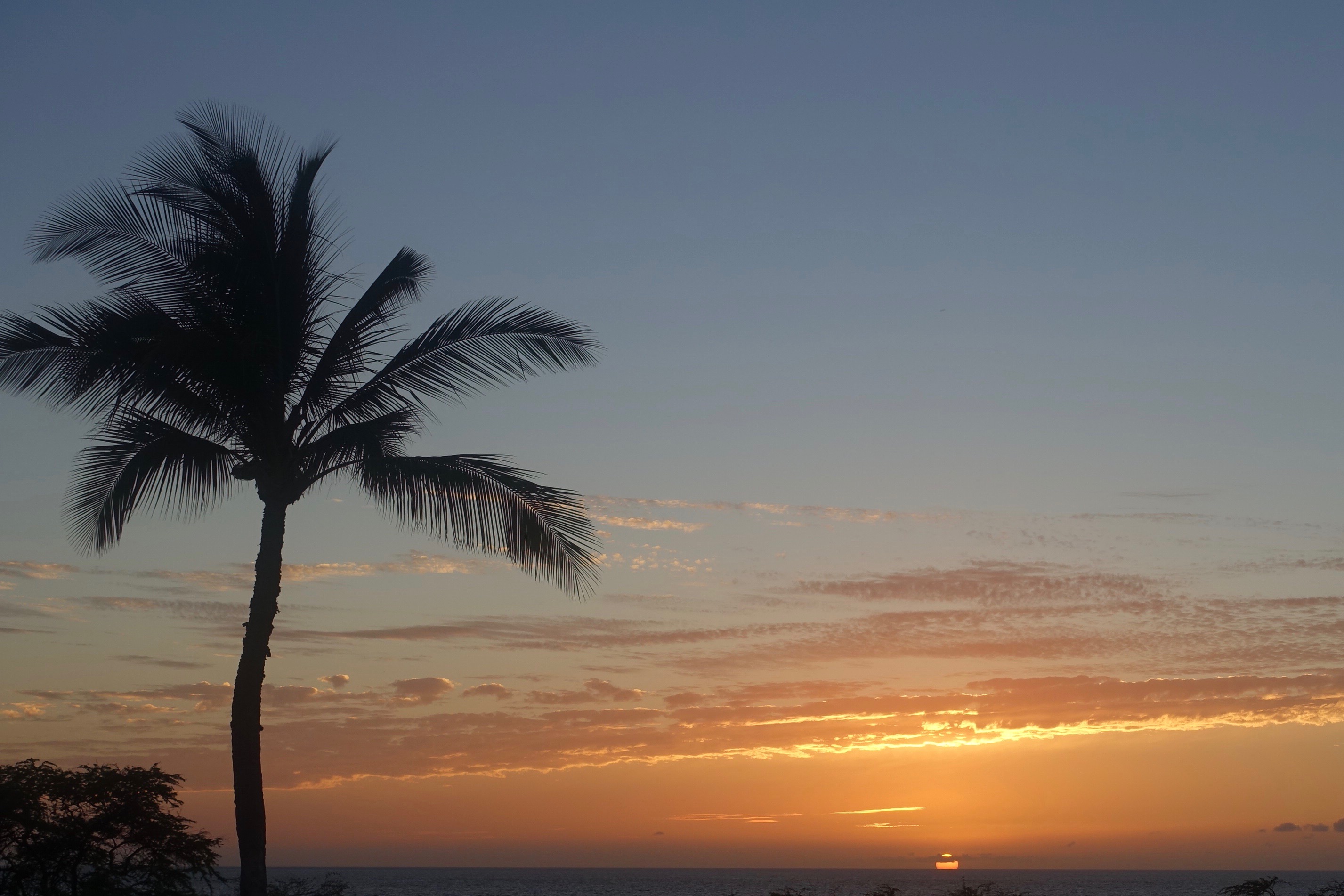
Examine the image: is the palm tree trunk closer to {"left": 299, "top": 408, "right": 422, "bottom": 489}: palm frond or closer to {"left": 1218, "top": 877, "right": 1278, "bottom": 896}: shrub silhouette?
{"left": 299, "top": 408, "right": 422, "bottom": 489}: palm frond

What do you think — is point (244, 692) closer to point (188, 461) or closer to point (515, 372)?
point (188, 461)

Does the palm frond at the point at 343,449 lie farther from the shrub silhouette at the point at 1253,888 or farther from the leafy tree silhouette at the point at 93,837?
the shrub silhouette at the point at 1253,888

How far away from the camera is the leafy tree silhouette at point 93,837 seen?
14.6 m

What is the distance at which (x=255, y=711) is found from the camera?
14859 millimetres

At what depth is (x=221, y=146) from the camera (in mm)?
15945

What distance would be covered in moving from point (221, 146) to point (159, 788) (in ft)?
29.6

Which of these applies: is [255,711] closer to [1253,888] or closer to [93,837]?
[93,837]

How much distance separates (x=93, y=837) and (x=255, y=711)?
2.77 meters

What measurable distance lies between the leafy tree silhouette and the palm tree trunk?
1229 millimetres

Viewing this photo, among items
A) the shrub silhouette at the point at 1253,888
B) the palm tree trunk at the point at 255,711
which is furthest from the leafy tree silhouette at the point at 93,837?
the shrub silhouette at the point at 1253,888

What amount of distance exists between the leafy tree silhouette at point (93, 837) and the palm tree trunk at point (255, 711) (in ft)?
4.03

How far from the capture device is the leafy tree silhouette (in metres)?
14.6

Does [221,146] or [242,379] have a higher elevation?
[221,146]

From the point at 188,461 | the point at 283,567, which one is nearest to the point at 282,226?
the point at 188,461
